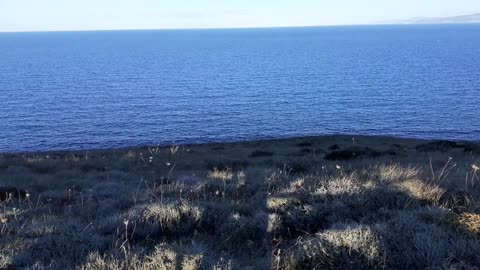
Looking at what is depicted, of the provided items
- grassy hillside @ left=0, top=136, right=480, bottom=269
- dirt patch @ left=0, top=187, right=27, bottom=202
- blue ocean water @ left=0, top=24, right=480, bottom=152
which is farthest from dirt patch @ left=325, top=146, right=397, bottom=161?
blue ocean water @ left=0, top=24, right=480, bottom=152

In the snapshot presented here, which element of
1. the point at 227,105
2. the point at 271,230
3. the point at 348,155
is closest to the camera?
the point at 271,230

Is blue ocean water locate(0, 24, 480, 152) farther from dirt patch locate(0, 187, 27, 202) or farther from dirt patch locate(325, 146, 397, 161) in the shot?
dirt patch locate(0, 187, 27, 202)

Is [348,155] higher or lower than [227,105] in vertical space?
higher

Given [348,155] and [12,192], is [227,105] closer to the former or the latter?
[348,155]

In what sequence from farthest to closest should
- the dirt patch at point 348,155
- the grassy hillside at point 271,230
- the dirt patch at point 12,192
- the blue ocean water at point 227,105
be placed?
the blue ocean water at point 227,105 < the dirt patch at point 348,155 < the dirt patch at point 12,192 < the grassy hillside at point 271,230

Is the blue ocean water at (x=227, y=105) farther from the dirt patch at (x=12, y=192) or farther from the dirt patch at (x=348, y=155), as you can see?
the dirt patch at (x=12, y=192)

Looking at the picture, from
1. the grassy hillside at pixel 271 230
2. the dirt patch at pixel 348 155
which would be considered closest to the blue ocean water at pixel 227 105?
the dirt patch at pixel 348 155

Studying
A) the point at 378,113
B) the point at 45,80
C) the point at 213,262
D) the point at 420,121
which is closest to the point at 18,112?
the point at 45,80

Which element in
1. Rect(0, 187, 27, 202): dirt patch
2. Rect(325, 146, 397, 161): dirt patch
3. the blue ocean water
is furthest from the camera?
the blue ocean water

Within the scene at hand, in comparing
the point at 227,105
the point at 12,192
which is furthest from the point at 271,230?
the point at 227,105

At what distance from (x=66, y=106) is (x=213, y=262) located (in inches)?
2249

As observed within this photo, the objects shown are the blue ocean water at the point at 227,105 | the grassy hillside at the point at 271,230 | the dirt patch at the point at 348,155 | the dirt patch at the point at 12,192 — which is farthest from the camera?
the blue ocean water at the point at 227,105

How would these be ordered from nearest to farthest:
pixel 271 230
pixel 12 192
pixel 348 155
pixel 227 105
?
pixel 271 230 < pixel 12 192 < pixel 348 155 < pixel 227 105

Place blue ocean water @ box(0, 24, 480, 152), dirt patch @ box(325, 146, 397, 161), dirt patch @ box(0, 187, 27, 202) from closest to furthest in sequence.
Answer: dirt patch @ box(0, 187, 27, 202) < dirt patch @ box(325, 146, 397, 161) < blue ocean water @ box(0, 24, 480, 152)
